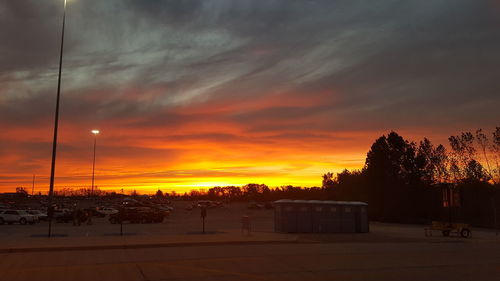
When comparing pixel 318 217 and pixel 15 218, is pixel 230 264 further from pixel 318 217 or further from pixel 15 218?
pixel 15 218

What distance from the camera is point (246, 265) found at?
1420 cm

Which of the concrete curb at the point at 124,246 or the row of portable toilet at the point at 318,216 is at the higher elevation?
the row of portable toilet at the point at 318,216

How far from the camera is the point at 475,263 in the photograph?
604 inches

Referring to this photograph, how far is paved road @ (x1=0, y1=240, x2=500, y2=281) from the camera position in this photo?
1217 cm

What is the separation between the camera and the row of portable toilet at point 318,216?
3083cm

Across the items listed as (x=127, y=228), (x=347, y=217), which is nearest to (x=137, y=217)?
(x=127, y=228)

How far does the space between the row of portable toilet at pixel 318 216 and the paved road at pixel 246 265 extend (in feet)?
38.1

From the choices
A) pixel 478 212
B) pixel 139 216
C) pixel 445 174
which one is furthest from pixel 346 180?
pixel 139 216

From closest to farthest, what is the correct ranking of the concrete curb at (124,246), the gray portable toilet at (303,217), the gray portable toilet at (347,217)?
the concrete curb at (124,246)
the gray portable toilet at (303,217)
the gray portable toilet at (347,217)

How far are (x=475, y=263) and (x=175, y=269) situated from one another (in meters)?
10.8

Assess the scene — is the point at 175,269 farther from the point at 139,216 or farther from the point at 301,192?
the point at 301,192

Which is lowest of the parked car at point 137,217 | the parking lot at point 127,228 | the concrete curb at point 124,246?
the parking lot at point 127,228

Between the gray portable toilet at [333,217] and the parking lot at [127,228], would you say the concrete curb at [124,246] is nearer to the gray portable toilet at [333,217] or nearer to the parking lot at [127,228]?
the parking lot at [127,228]

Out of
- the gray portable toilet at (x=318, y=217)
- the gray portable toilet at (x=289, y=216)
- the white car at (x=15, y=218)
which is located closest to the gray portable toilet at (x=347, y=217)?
the gray portable toilet at (x=318, y=217)
